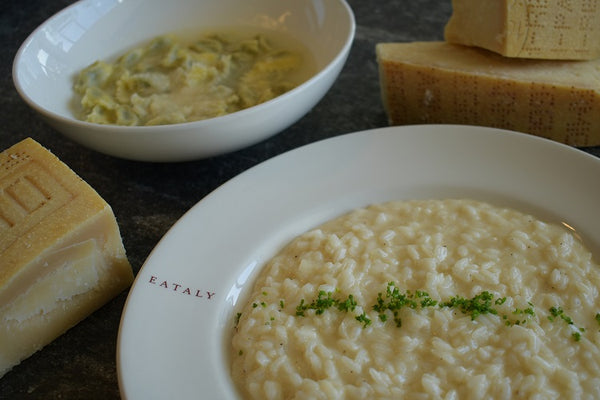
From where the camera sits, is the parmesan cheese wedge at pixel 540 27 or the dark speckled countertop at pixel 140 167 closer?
the dark speckled countertop at pixel 140 167

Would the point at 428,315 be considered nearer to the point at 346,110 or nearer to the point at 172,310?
the point at 172,310

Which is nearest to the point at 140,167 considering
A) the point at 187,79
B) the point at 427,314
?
the point at 187,79

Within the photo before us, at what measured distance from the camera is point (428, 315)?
158 centimetres

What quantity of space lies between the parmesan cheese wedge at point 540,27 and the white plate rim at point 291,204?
0.36 metres

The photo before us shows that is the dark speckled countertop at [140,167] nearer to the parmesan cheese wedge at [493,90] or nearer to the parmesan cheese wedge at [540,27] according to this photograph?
the parmesan cheese wedge at [493,90]

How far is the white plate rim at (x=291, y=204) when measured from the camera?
1.56m

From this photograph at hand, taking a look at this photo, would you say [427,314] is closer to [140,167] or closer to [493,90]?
[493,90]

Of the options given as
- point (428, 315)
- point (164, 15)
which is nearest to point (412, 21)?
point (164, 15)

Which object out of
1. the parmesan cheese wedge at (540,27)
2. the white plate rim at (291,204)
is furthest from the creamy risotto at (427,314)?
the parmesan cheese wedge at (540,27)

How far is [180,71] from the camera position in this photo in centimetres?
249

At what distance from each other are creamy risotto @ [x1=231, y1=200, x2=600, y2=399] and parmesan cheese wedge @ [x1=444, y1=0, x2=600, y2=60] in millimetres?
661

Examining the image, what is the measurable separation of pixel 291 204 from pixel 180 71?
2.81ft

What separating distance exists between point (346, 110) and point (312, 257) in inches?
38.3

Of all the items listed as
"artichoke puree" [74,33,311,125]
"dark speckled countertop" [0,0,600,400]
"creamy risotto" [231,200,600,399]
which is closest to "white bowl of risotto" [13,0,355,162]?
"artichoke puree" [74,33,311,125]
